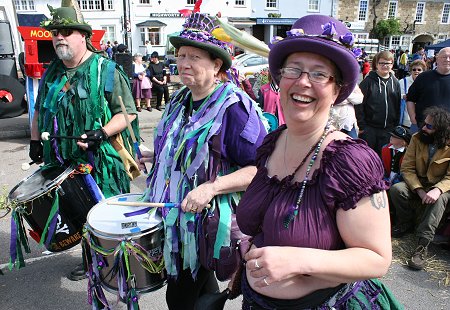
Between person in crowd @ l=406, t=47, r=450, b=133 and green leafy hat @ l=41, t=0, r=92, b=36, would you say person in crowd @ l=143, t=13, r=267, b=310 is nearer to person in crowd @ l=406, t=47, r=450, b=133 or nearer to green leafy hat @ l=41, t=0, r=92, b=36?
green leafy hat @ l=41, t=0, r=92, b=36

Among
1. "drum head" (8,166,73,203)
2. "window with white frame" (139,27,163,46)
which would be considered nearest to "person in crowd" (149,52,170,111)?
"drum head" (8,166,73,203)

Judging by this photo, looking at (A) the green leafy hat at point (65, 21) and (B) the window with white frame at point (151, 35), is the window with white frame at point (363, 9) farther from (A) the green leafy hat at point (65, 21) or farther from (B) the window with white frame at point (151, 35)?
(A) the green leafy hat at point (65, 21)

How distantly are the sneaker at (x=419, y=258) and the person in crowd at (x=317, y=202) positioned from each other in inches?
88.1

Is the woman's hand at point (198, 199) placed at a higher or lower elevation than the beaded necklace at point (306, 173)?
lower

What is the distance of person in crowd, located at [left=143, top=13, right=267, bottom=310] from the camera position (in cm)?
188

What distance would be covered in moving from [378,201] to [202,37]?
1.23 meters

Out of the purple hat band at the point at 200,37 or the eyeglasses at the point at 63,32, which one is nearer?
the purple hat band at the point at 200,37

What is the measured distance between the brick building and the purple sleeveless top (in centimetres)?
3737

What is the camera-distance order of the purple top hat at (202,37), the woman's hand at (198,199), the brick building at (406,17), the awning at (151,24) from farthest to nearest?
1. the brick building at (406,17)
2. the awning at (151,24)
3. the purple top hat at (202,37)
4. the woman's hand at (198,199)

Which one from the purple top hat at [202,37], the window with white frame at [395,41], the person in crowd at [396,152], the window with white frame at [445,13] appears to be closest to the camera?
the purple top hat at [202,37]

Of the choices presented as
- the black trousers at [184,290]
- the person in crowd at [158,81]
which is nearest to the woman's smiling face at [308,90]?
the black trousers at [184,290]

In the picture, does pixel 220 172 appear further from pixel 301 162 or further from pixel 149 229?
pixel 301 162

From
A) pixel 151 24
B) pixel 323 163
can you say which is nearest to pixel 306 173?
pixel 323 163

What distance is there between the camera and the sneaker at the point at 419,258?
3350 mm
